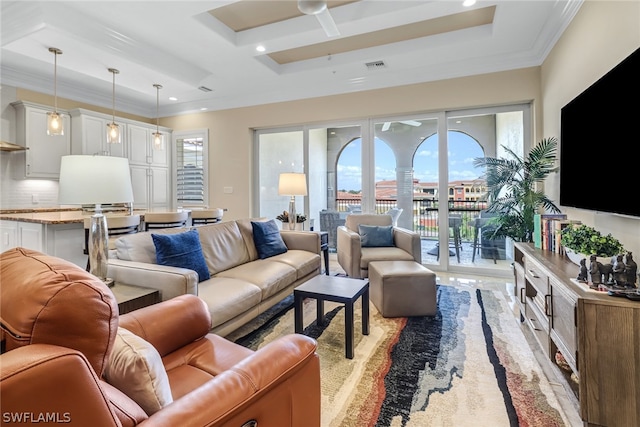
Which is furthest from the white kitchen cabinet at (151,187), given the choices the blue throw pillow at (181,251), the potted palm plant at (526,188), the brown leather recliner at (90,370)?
the potted palm plant at (526,188)

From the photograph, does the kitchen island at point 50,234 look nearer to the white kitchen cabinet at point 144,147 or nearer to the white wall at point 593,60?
the white kitchen cabinet at point 144,147

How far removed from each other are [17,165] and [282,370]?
5.79 metres

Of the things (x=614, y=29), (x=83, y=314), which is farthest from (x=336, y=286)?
(x=614, y=29)

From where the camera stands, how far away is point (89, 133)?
16.4ft

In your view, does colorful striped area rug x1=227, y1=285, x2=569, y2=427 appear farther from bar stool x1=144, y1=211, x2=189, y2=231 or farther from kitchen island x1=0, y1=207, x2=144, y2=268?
kitchen island x1=0, y1=207, x2=144, y2=268

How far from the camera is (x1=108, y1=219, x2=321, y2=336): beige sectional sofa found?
1961mm

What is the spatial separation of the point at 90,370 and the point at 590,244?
7.69 feet

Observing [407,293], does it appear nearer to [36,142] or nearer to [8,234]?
[8,234]

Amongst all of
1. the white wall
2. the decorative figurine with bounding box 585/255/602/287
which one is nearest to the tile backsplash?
the decorative figurine with bounding box 585/255/602/287

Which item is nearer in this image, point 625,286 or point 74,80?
point 625,286

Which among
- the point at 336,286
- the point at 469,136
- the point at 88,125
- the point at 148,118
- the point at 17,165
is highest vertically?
the point at 148,118

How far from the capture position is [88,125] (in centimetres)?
497

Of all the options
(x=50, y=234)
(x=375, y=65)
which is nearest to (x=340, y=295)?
(x=50, y=234)

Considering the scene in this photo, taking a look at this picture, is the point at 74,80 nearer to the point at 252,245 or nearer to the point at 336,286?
the point at 252,245
